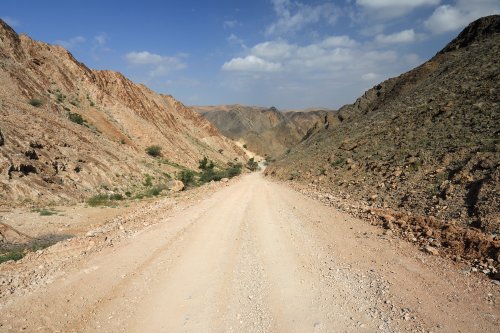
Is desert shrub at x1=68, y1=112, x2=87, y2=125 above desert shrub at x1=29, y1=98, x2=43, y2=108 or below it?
below

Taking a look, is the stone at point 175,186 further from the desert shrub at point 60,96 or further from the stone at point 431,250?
the stone at point 431,250

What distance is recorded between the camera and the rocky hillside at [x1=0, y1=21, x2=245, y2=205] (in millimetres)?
18391

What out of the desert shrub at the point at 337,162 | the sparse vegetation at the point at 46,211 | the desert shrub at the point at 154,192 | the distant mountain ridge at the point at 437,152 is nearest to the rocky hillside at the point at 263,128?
the distant mountain ridge at the point at 437,152

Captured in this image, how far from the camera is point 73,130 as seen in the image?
26.2 metres

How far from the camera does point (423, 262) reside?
303 inches

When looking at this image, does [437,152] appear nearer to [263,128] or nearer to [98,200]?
[98,200]

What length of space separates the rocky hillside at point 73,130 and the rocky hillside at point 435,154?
536 inches

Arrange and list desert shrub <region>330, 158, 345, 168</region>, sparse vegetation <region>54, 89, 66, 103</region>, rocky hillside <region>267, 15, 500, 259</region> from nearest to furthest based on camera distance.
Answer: rocky hillside <region>267, 15, 500, 259</region>, desert shrub <region>330, 158, 345, 168</region>, sparse vegetation <region>54, 89, 66, 103</region>

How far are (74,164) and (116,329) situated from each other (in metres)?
18.1

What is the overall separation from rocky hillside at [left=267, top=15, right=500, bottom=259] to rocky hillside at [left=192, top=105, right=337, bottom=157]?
64.9 meters

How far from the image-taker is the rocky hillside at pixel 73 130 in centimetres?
1839

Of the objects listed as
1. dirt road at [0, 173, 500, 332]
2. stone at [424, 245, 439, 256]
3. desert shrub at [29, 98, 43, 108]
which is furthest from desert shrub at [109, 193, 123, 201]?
stone at [424, 245, 439, 256]

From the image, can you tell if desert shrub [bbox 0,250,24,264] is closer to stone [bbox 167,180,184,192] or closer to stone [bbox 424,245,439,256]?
stone [bbox 424,245,439,256]

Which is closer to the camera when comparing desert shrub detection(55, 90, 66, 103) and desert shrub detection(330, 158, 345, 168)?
desert shrub detection(330, 158, 345, 168)
